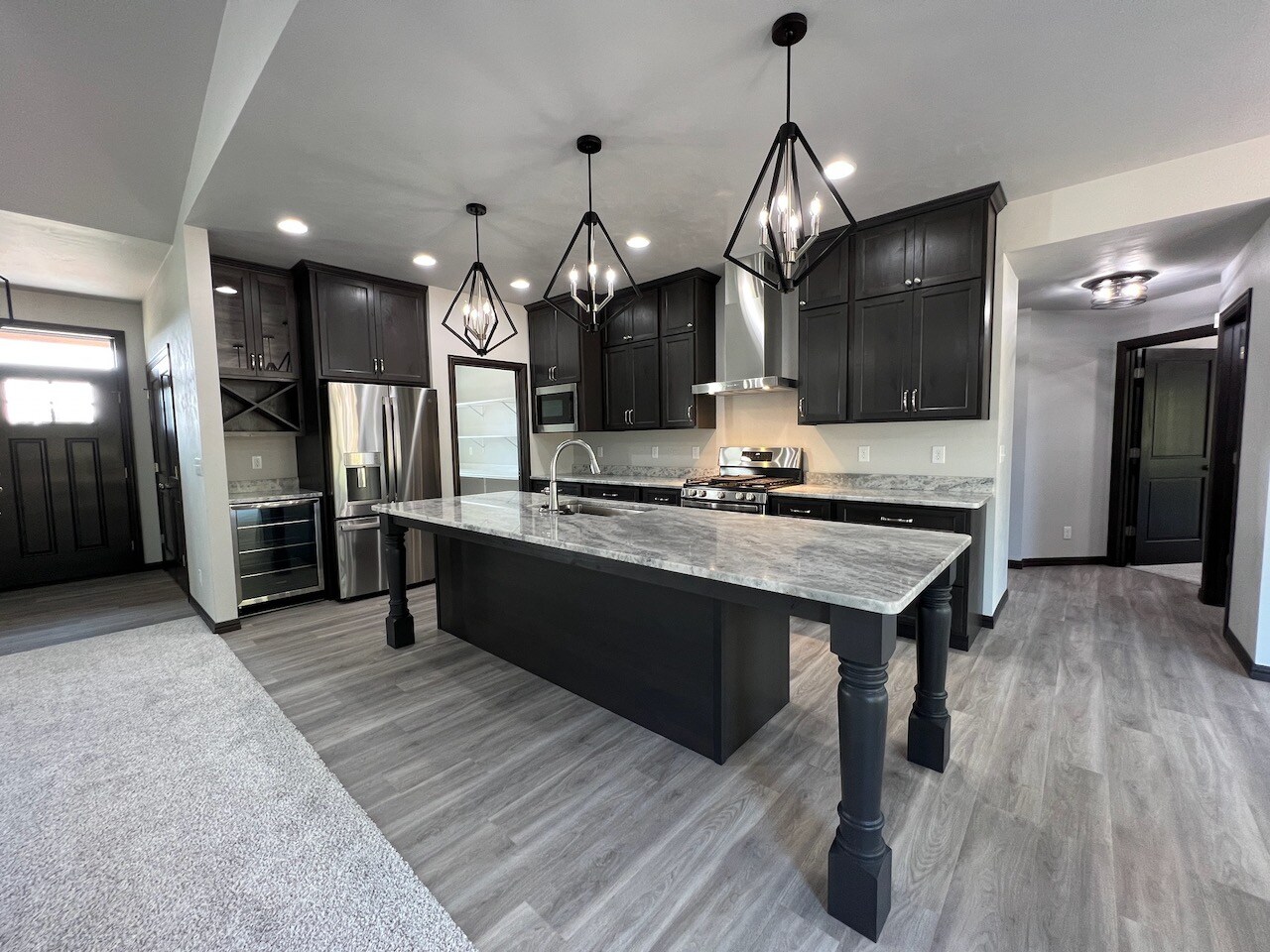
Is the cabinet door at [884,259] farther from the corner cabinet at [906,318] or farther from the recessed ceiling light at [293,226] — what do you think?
the recessed ceiling light at [293,226]

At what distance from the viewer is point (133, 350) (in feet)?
17.4

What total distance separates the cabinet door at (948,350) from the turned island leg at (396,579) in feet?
10.9

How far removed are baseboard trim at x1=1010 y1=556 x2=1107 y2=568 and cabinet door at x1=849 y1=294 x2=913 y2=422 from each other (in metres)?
2.81

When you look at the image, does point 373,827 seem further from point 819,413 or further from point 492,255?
point 492,255

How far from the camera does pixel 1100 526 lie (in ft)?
16.7

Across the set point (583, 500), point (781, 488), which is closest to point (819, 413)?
point (781, 488)

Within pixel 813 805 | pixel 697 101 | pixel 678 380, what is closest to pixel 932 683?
pixel 813 805

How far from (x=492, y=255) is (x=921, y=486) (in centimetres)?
357

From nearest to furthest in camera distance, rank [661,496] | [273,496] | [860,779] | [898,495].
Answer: [860,779], [898,495], [273,496], [661,496]

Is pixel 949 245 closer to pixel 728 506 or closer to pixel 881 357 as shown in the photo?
pixel 881 357

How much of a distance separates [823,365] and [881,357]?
40 centimetres

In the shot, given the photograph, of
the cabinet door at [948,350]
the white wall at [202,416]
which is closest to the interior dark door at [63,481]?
the white wall at [202,416]

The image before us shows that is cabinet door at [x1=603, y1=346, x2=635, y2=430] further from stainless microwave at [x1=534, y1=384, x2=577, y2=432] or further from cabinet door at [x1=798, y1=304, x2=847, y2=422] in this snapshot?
cabinet door at [x1=798, y1=304, x2=847, y2=422]

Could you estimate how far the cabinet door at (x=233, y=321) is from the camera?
3922 mm
